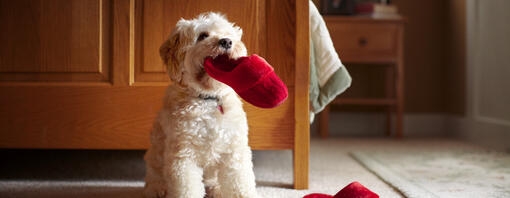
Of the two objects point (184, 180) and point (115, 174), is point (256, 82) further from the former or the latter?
point (115, 174)

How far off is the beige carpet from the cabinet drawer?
774 mm

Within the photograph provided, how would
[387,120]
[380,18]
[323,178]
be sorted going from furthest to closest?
[387,120] → [380,18] → [323,178]

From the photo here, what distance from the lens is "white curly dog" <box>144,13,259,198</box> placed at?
52.9 inches

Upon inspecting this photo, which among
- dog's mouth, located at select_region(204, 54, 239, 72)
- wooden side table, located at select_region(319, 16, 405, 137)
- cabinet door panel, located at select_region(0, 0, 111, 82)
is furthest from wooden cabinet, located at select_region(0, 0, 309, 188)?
wooden side table, located at select_region(319, 16, 405, 137)

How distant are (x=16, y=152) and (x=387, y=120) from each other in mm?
2585

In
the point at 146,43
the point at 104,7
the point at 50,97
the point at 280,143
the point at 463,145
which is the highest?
the point at 104,7

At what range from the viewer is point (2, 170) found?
6.57 feet

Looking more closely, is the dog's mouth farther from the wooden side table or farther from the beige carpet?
the wooden side table

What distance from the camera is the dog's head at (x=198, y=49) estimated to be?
134 cm

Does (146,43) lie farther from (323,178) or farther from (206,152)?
(323,178)

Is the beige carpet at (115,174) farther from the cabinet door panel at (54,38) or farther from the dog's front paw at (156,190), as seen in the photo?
the cabinet door panel at (54,38)

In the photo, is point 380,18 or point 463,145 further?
point 380,18

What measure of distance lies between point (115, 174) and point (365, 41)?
203 cm

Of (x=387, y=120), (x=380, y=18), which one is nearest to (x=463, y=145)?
(x=387, y=120)
